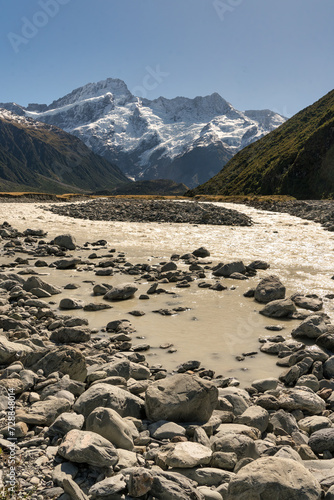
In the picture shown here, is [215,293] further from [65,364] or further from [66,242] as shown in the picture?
[66,242]

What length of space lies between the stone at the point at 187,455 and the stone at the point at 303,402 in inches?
91.1

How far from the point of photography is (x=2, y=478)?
174 inches

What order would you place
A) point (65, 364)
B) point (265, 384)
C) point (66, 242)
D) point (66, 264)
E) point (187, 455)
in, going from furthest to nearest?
1. point (66, 242)
2. point (66, 264)
3. point (265, 384)
4. point (65, 364)
5. point (187, 455)

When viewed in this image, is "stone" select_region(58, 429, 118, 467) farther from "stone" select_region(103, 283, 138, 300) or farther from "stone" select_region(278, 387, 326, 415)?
"stone" select_region(103, 283, 138, 300)

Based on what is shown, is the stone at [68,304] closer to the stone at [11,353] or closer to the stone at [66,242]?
the stone at [11,353]

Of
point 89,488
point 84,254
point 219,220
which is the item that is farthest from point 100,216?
point 89,488

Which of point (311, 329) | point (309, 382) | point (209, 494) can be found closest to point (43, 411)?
point (209, 494)

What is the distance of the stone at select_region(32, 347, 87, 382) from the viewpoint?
7.57 meters

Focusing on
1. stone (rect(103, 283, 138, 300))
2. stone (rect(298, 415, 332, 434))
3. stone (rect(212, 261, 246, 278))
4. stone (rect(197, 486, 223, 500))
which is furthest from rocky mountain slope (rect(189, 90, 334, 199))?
stone (rect(197, 486, 223, 500))

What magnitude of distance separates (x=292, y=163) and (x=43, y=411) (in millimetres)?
106992

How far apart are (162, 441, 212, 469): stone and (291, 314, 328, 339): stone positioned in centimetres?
615

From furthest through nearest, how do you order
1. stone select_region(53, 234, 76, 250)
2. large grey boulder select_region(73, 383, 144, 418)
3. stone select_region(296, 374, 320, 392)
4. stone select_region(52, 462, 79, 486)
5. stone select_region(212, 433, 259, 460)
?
1. stone select_region(53, 234, 76, 250)
2. stone select_region(296, 374, 320, 392)
3. large grey boulder select_region(73, 383, 144, 418)
4. stone select_region(212, 433, 259, 460)
5. stone select_region(52, 462, 79, 486)

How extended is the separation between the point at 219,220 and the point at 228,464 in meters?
39.8

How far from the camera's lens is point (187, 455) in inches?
196
